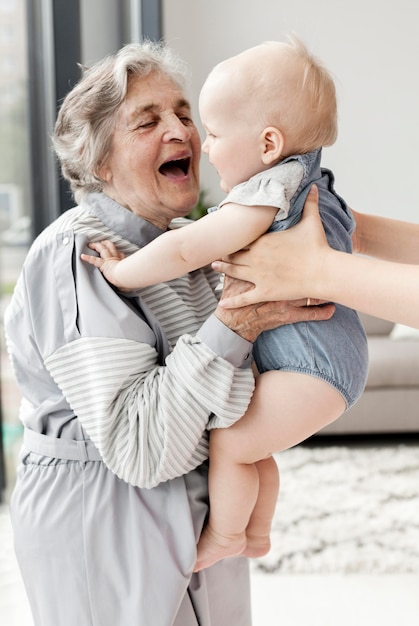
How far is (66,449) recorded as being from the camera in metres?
1.42

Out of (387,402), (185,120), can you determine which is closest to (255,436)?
(185,120)

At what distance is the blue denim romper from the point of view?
1359 mm

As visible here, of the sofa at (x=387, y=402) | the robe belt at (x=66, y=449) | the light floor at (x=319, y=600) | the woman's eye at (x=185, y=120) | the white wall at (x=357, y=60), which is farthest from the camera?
the white wall at (x=357, y=60)

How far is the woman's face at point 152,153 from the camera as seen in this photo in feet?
4.75

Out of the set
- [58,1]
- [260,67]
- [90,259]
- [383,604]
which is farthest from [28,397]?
[383,604]

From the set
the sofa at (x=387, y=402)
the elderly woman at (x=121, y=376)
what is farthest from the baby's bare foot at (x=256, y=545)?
the sofa at (x=387, y=402)

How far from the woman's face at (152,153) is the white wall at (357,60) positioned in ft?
15.2

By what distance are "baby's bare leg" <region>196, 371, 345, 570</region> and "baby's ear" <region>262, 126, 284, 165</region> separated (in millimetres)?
355

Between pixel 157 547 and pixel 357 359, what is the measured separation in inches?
18.4

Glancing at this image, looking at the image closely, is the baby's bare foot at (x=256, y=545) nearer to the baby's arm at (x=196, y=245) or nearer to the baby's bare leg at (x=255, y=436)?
the baby's bare leg at (x=255, y=436)

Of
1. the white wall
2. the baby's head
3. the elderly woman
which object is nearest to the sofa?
the white wall

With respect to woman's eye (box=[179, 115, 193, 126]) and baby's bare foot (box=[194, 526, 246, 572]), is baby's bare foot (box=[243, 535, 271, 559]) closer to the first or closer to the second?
baby's bare foot (box=[194, 526, 246, 572])

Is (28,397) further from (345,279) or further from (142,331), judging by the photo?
(345,279)

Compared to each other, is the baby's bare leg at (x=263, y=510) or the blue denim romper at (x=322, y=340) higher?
the blue denim romper at (x=322, y=340)
